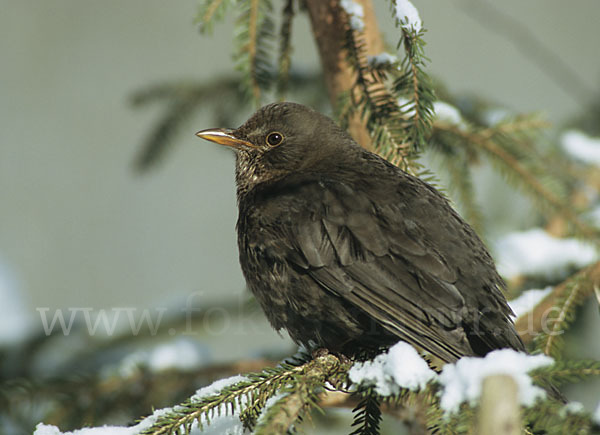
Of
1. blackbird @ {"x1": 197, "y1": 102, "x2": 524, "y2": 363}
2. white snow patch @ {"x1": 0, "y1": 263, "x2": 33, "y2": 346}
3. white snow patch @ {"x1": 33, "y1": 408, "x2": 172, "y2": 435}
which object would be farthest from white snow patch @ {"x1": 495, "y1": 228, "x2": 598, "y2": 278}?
white snow patch @ {"x1": 0, "y1": 263, "x2": 33, "y2": 346}

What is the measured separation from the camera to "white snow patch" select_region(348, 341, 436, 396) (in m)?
1.10

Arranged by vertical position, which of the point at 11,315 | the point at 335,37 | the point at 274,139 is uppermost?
the point at 335,37

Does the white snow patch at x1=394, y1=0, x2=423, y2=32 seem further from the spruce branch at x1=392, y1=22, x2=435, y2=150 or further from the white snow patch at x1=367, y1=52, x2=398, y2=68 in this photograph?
the white snow patch at x1=367, y1=52, x2=398, y2=68

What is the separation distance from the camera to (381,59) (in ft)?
5.98

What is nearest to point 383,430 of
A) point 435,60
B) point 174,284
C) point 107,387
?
point 107,387

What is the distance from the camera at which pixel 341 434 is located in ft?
15.4

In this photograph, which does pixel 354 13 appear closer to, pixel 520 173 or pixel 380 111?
pixel 380 111

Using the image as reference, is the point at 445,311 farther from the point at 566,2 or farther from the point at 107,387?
the point at 566,2

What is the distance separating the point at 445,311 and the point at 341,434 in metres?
3.46

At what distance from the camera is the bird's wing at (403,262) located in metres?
1.53

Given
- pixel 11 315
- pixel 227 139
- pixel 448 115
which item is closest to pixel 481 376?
pixel 448 115

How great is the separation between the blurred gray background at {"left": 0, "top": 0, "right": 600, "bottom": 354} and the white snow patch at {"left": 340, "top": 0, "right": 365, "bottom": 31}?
10.6 feet

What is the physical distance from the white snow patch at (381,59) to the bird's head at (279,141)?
0.81 feet

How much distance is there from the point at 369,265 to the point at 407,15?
0.62 metres
